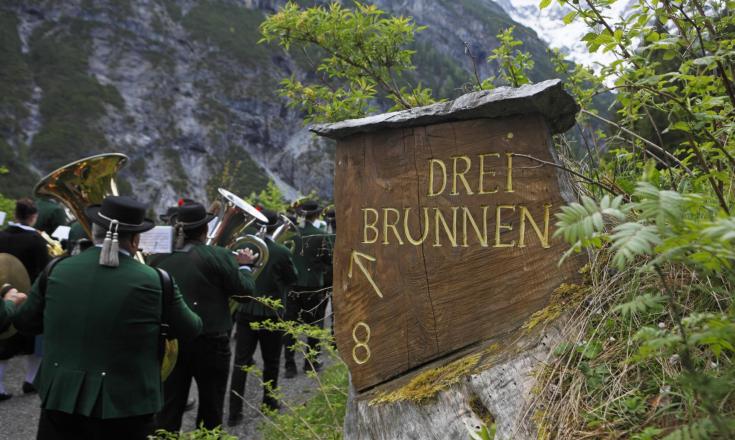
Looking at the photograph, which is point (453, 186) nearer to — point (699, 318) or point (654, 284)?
point (654, 284)

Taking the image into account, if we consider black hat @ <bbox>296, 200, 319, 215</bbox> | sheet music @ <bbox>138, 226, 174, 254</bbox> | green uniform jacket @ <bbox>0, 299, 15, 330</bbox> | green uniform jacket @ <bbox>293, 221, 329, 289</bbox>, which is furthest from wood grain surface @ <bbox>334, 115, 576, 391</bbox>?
black hat @ <bbox>296, 200, 319, 215</bbox>

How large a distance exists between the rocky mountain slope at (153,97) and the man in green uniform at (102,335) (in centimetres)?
4638

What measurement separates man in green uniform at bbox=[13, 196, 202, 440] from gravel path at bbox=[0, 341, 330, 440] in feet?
5.26

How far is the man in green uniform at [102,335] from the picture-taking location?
299 centimetres

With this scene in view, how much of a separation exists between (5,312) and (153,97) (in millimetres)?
65677

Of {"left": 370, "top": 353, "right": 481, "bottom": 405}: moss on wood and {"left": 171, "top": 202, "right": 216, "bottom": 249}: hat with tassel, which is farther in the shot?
{"left": 171, "top": 202, "right": 216, "bottom": 249}: hat with tassel

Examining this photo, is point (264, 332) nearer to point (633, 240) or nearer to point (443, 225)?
point (443, 225)

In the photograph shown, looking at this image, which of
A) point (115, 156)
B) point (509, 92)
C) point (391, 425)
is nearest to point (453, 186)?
point (509, 92)

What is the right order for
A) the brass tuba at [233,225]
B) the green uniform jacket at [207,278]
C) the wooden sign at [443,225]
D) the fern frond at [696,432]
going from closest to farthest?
the fern frond at [696,432], the wooden sign at [443,225], the green uniform jacket at [207,278], the brass tuba at [233,225]

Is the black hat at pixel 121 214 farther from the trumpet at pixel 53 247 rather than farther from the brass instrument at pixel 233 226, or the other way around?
the trumpet at pixel 53 247

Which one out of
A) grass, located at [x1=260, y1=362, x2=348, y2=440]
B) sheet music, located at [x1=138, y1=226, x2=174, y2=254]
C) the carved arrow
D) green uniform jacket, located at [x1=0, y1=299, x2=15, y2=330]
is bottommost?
grass, located at [x1=260, y1=362, x2=348, y2=440]

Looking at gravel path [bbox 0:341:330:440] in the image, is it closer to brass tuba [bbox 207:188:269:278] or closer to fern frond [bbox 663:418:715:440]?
brass tuba [bbox 207:188:269:278]

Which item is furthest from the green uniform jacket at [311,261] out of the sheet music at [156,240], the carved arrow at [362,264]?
the carved arrow at [362,264]

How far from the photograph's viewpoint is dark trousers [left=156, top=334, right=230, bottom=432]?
4.34 meters
